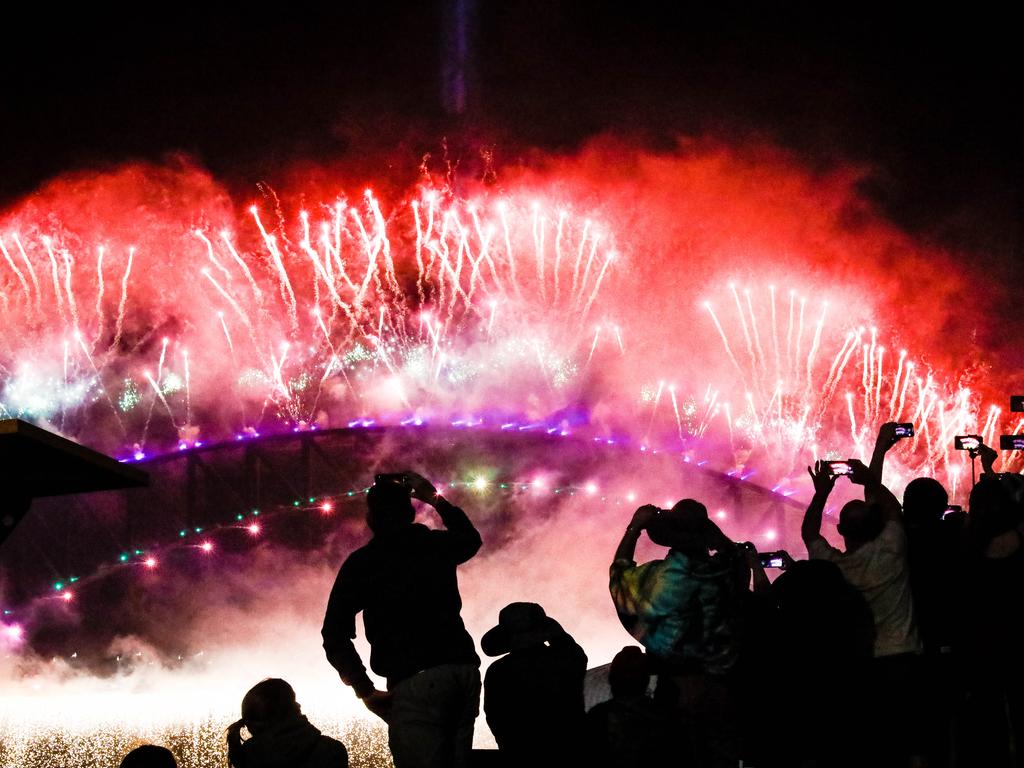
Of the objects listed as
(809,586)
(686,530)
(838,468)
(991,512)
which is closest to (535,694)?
(686,530)

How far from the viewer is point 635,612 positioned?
222 inches

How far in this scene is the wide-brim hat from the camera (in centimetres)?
596

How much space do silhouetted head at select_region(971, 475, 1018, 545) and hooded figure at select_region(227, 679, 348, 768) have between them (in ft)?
11.8

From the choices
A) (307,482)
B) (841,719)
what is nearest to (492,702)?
(841,719)

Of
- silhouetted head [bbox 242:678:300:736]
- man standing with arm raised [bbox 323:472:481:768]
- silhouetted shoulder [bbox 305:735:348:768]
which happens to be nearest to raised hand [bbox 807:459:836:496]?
man standing with arm raised [bbox 323:472:481:768]

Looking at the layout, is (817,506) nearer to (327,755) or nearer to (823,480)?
(823,480)

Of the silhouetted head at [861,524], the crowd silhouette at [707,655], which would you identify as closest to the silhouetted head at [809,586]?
the crowd silhouette at [707,655]

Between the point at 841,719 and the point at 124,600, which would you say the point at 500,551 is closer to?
the point at 124,600

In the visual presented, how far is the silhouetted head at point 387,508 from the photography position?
5414mm

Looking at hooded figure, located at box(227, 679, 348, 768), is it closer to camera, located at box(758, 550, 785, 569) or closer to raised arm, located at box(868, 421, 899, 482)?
camera, located at box(758, 550, 785, 569)

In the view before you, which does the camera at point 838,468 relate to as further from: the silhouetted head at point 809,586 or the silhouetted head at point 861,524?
the silhouetted head at point 809,586

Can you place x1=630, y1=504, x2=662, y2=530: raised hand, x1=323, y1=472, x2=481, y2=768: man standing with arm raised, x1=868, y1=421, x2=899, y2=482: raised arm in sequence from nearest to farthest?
x1=323, y1=472, x2=481, y2=768: man standing with arm raised
x1=630, y1=504, x2=662, y2=530: raised hand
x1=868, y1=421, x2=899, y2=482: raised arm

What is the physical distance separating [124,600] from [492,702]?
2689cm

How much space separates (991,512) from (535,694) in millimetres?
2688
